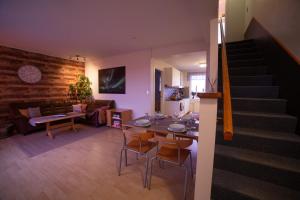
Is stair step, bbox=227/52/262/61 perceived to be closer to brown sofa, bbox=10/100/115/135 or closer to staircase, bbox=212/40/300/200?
staircase, bbox=212/40/300/200

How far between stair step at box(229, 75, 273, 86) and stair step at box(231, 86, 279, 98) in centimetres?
22

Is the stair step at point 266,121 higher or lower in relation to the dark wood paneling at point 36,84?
lower

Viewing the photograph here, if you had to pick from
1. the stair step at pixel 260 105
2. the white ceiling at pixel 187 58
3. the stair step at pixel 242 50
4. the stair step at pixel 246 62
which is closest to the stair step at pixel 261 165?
the stair step at pixel 260 105

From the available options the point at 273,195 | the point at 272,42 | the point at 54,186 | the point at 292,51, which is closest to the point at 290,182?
the point at 273,195

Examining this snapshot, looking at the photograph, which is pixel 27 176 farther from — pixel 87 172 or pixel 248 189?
pixel 248 189

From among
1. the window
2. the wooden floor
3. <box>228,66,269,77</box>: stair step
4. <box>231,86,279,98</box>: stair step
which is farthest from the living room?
the window

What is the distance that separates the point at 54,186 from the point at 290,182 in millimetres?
2618

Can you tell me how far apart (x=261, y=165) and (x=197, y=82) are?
23.9 feet

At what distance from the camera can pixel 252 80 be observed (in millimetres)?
2266

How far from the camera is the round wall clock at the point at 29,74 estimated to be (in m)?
4.24

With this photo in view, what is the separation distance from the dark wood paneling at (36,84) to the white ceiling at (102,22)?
48 cm

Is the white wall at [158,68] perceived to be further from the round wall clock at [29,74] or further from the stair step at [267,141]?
the round wall clock at [29,74]

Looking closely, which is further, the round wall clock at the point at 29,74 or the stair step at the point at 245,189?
the round wall clock at the point at 29,74

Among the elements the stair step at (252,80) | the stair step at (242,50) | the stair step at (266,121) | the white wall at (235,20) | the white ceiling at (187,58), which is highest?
the white wall at (235,20)
